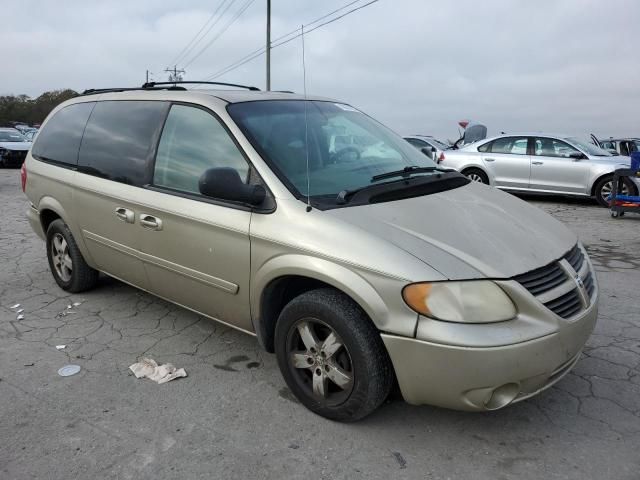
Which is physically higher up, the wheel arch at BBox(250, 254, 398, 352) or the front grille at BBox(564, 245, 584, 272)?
the front grille at BBox(564, 245, 584, 272)

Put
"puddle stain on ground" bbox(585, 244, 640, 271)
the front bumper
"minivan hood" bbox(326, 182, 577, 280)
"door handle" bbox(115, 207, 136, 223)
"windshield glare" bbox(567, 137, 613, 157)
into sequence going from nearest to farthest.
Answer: the front bumper → "minivan hood" bbox(326, 182, 577, 280) → "door handle" bbox(115, 207, 136, 223) → "puddle stain on ground" bbox(585, 244, 640, 271) → "windshield glare" bbox(567, 137, 613, 157)

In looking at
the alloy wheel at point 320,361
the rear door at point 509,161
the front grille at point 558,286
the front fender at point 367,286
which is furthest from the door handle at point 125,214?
the rear door at point 509,161

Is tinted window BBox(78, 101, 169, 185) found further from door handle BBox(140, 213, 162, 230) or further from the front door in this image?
door handle BBox(140, 213, 162, 230)

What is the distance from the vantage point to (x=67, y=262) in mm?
4711

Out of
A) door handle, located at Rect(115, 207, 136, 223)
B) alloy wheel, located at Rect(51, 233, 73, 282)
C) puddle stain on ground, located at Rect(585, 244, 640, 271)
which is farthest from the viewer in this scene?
puddle stain on ground, located at Rect(585, 244, 640, 271)

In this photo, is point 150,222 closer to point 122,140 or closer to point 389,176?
point 122,140

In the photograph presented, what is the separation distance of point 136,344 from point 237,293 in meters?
1.11

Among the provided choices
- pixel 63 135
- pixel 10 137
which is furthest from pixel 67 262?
pixel 10 137

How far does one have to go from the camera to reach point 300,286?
9.84ft

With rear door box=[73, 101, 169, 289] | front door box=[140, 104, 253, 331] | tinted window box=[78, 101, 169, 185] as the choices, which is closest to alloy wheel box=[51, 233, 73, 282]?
rear door box=[73, 101, 169, 289]

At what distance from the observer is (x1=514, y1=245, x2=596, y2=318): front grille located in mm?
2461

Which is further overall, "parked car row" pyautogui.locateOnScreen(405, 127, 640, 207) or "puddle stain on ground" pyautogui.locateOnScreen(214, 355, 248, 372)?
"parked car row" pyautogui.locateOnScreen(405, 127, 640, 207)

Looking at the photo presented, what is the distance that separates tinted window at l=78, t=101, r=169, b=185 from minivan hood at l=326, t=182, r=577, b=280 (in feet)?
5.29

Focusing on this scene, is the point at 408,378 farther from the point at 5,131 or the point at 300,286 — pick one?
the point at 5,131
